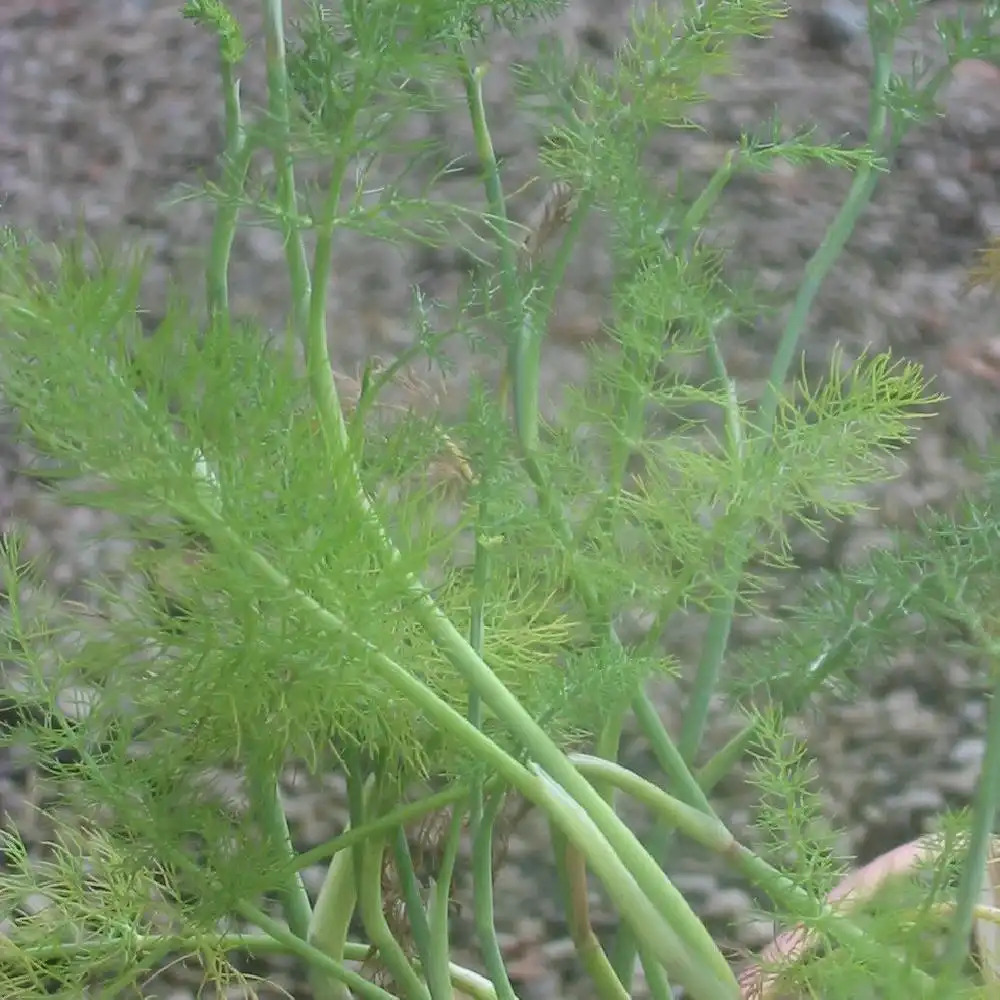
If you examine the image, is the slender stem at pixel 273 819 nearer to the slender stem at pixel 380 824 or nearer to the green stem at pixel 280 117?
the slender stem at pixel 380 824

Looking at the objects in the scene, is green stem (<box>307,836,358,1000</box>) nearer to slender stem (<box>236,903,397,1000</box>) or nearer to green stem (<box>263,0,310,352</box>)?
slender stem (<box>236,903,397,1000</box>)

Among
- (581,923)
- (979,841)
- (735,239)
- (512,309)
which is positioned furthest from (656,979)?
(735,239)

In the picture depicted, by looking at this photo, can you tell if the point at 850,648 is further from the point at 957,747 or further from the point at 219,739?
the point at 957,747

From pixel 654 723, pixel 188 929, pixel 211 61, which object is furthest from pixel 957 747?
pixel 211 61

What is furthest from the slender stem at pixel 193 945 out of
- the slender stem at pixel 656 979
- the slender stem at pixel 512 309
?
the slender stem at pixel 512 309

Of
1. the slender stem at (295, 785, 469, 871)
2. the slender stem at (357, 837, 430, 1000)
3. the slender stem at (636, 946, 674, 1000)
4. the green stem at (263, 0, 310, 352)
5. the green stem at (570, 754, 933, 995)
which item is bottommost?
the slender stem at (636, 946, 674, 1000)

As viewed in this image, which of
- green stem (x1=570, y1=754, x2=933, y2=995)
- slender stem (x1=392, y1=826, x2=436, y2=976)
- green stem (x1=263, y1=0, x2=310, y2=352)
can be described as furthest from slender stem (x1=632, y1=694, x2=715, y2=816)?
green stem (x1=263, y1=0, x2=310, y2=352)

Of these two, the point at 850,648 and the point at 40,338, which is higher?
the point at 40,338

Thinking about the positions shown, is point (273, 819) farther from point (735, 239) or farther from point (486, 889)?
point (735, 239)

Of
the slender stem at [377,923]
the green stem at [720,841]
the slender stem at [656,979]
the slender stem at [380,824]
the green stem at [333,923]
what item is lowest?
the green stem at [333,923]
